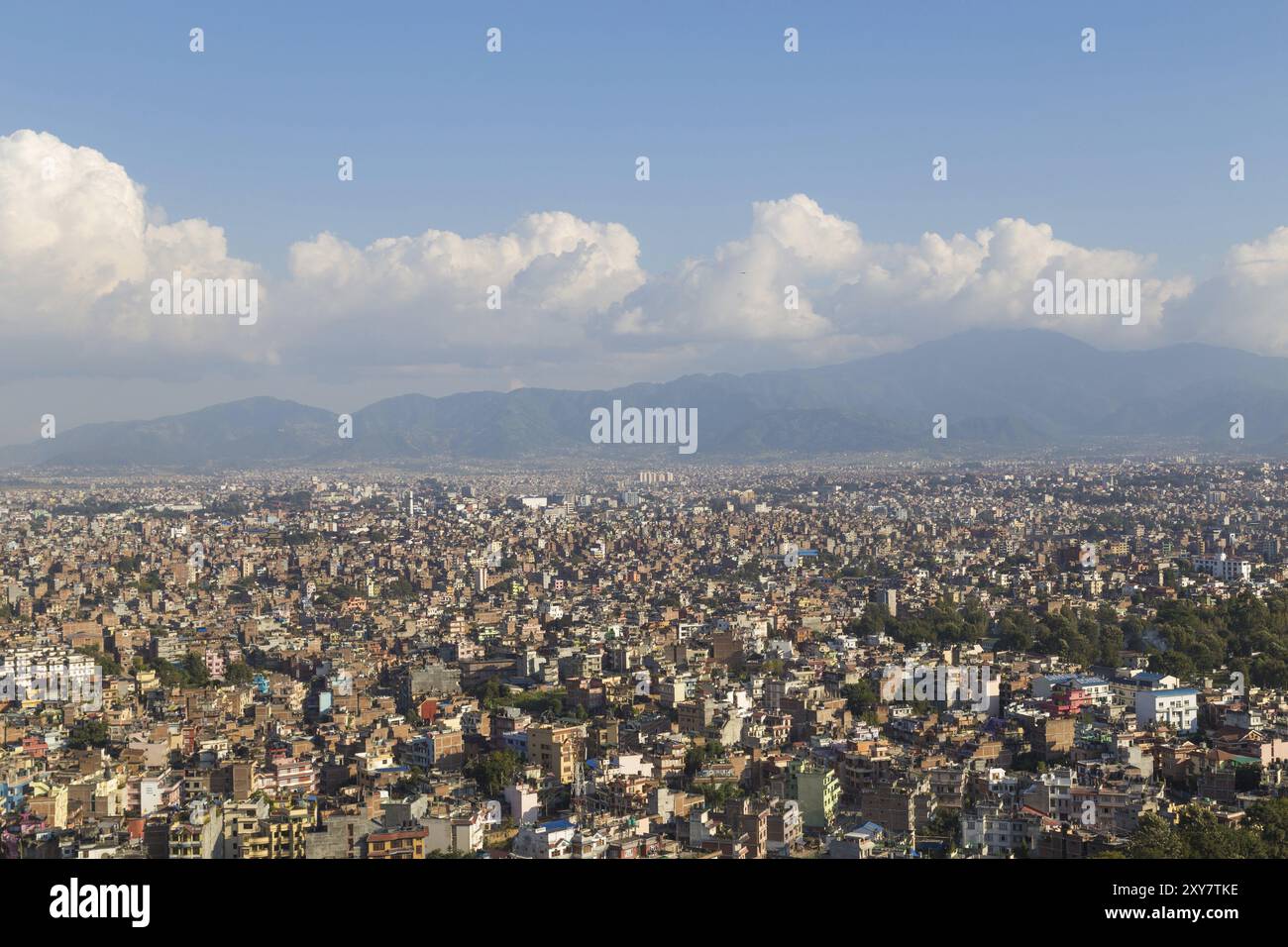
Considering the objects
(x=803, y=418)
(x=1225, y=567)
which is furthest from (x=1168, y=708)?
(x=803, y=418)

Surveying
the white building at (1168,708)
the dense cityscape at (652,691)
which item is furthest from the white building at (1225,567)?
the white building at (1168,708)

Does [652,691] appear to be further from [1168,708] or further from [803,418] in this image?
[803,418]

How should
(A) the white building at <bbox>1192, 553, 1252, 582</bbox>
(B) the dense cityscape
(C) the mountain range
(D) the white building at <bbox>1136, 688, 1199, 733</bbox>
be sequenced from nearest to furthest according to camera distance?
(B) the dense cityscape → (D) the white building at <bbox>1136, 688, 1199, 733</bbox> → (A) the white building at <bbox>1192, 553, 1252, 582</bbox> → (C) the mountain range

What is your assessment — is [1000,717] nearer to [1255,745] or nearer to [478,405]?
[1255,745]

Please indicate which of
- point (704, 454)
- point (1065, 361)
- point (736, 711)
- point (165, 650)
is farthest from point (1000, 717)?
point (1065, 361)

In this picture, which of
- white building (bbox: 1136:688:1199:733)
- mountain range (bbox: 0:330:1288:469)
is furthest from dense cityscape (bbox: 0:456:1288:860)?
mountain range (bbox: 0:330:1288:469)

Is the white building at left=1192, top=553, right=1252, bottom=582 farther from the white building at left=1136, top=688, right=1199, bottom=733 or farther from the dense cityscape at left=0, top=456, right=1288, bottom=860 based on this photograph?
the white building at left=1136, top=688, right=1199, bottom=733

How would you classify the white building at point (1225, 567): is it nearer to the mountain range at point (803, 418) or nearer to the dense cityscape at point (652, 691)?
the dense cityscape at point (652, 691)
